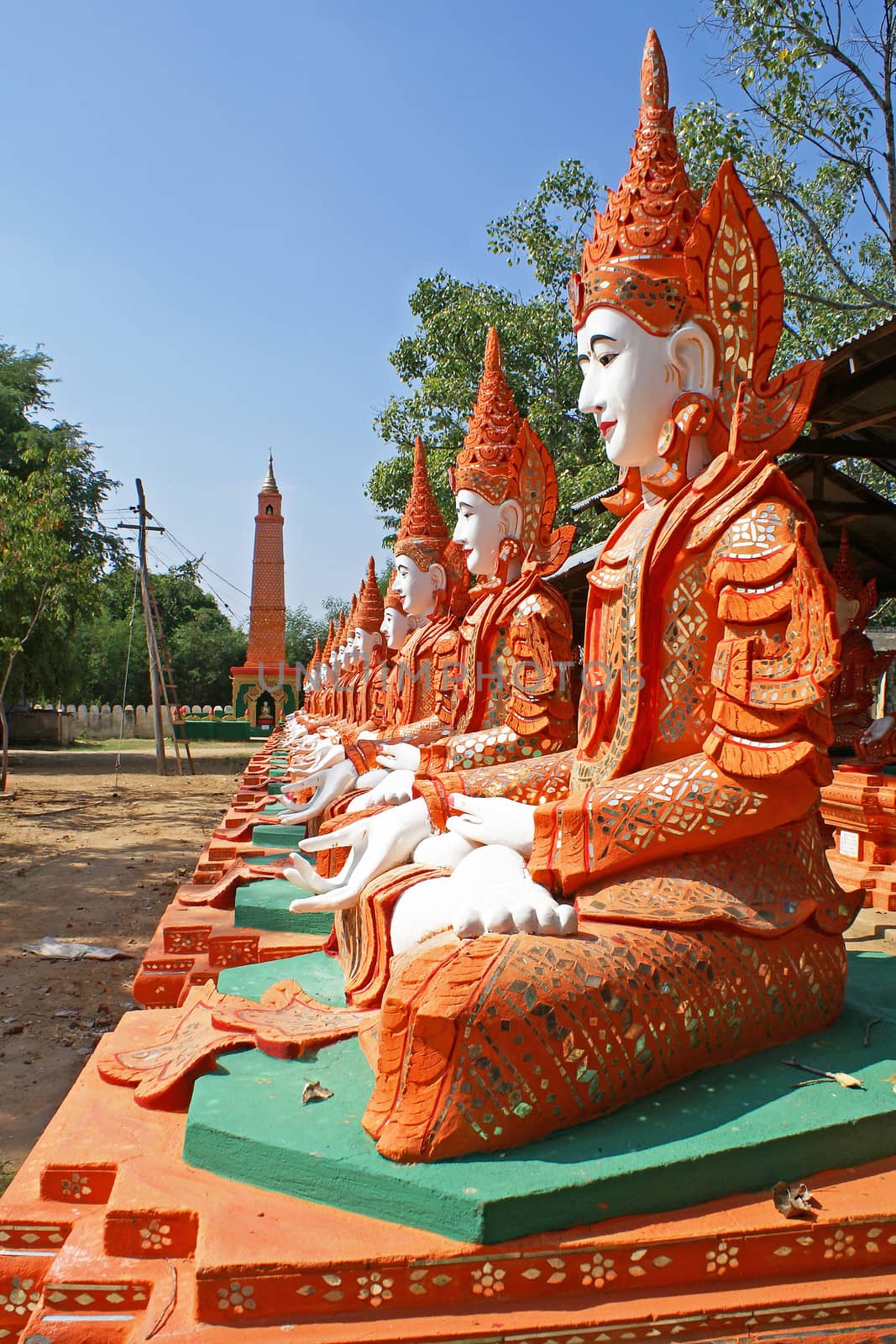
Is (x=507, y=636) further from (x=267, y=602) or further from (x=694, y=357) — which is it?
(x=267, y=602)

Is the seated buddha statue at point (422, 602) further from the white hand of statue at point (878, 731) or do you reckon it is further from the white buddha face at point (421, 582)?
the white hand of statue at point (878, 731)

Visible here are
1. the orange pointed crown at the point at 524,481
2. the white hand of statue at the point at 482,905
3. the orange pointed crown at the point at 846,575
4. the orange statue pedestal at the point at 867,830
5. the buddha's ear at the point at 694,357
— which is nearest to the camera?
the white hand of statue at the point at 482,905

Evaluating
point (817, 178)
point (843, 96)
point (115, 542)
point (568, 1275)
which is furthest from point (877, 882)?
point (115, 542)

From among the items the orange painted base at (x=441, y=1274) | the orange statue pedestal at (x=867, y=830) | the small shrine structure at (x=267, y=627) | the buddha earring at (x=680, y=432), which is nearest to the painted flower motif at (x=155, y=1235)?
the orange painted base at (x=441, y=1274)

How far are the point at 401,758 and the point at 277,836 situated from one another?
2.04 meters

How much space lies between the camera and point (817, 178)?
14.3 metres

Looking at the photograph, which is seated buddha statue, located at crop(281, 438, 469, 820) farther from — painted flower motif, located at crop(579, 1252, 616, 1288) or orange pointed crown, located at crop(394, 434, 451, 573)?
painted flower motif, located at crop(579, 1252, 616, 1288)

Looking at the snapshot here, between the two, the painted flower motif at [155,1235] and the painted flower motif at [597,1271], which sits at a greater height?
the painted flower motif at [597,1271]

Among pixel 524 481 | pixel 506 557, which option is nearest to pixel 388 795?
pixel 506 557

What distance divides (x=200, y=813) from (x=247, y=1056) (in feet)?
38.0

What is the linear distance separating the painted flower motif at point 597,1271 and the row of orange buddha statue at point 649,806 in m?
0.23

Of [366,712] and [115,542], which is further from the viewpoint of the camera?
[115,542]

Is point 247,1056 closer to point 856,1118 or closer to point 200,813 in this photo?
point 856,1118

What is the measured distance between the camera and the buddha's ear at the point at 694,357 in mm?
2674
